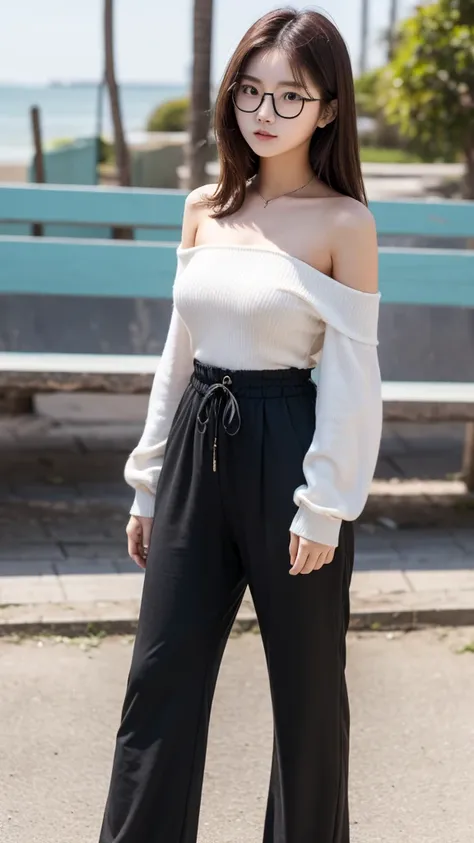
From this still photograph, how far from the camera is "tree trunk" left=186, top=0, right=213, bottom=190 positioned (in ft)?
31.3

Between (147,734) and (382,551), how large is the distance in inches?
100

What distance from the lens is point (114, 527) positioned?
516 cm

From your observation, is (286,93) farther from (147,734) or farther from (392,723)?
(392,723)

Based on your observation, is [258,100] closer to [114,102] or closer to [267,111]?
[267,111]

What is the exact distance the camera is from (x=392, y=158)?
33156 millimetres

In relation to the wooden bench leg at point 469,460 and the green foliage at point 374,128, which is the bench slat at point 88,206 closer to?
the wooden bench leg at point 469,460

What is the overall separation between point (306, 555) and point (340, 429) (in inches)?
9.5

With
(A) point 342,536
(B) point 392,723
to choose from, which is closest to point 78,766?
(B) point 392,723

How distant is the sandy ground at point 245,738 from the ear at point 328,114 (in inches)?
67.3

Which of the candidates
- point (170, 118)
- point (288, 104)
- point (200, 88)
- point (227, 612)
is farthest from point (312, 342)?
point (170, 118)

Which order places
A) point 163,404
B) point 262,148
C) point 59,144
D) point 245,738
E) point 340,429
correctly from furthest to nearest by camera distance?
point 59,144 → point 245,738 → point 163,404 → point 262,148 → point 340,429

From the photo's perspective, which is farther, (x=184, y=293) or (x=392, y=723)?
(x=392, y=723)

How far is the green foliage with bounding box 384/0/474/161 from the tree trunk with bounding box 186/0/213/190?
3.95m

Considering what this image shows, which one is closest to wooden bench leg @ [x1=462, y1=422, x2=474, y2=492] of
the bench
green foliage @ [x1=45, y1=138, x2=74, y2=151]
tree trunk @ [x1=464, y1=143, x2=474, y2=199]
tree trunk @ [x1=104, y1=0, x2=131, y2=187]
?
the bench
